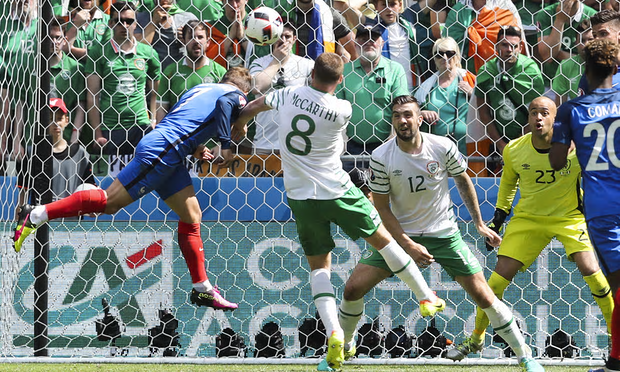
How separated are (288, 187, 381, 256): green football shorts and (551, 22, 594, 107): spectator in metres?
2.96

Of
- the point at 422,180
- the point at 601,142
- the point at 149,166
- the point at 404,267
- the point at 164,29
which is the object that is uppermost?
the point at 164,29

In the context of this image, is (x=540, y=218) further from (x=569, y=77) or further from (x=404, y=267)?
(x=569, y=77)

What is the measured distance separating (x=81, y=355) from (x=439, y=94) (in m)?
3.79

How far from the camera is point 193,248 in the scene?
619 centimetres

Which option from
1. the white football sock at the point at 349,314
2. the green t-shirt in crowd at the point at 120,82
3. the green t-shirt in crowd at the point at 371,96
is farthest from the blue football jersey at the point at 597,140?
the green t-shirt in crowd at the point at 120,82

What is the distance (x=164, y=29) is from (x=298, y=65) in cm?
145

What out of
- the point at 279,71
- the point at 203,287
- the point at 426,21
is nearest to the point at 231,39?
the point at 279,71

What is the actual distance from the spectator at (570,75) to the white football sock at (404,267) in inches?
118

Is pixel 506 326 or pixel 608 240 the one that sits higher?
pixel 608 240

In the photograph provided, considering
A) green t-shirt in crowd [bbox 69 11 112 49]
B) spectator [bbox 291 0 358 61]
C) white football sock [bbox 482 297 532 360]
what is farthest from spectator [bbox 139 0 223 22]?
white football sock [bbox 482 297 532 360]

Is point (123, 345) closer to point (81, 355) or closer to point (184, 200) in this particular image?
point (81, 355)

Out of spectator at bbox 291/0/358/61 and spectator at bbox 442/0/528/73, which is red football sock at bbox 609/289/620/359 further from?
spectator at bbox 291/0/358/61

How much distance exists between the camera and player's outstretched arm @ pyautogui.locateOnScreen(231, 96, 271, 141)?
18.4 ft

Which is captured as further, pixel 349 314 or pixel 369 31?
pixel 369 31
